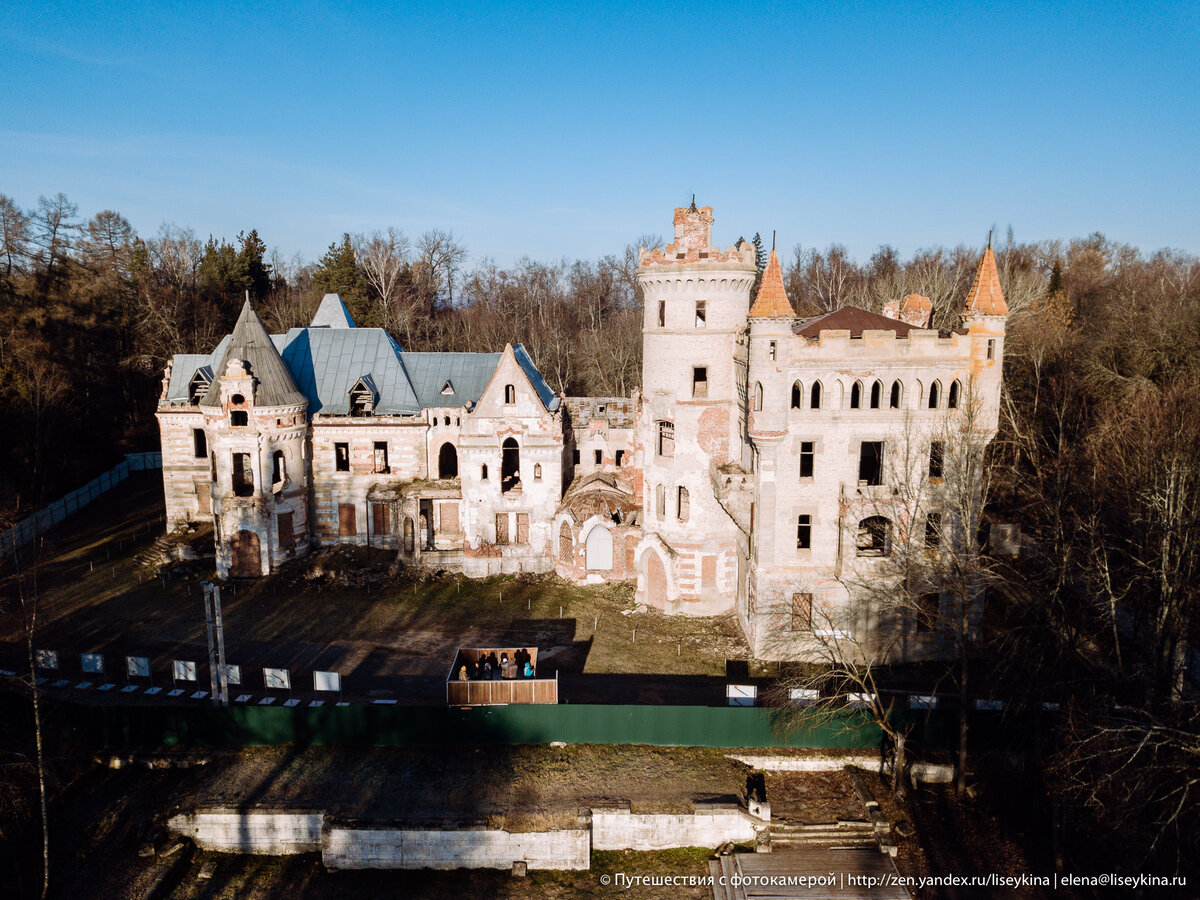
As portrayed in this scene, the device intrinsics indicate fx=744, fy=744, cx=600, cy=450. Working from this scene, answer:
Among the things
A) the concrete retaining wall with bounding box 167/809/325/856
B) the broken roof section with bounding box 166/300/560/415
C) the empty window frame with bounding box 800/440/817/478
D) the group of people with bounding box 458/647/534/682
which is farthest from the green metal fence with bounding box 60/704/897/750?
the broken roof section with bounding box 166/300/560/415

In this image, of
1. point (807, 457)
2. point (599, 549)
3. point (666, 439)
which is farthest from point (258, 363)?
point (807, 457)

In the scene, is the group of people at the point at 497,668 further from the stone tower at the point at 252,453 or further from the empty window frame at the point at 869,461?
the stone tower at the point at 252,453

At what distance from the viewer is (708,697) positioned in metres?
27.8

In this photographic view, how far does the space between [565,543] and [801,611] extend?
→ 1393cm

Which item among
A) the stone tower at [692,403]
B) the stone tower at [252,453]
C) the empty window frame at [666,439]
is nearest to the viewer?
the stone tower at [692,403]

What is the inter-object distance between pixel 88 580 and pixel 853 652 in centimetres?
3829

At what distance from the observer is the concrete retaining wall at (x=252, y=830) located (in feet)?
71.6

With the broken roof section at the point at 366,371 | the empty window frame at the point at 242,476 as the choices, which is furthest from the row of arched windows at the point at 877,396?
the empty window frame at the point at 242,476

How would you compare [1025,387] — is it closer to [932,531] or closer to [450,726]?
[932,531]

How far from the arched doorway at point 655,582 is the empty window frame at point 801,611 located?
684cm

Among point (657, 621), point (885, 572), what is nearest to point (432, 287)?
point (657, 621)

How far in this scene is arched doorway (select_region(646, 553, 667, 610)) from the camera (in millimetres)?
34812

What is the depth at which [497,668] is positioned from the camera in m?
27.8

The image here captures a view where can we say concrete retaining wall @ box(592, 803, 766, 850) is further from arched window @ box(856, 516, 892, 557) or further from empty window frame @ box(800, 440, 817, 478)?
empty window frame @ box(800, 440, 817, 478)
